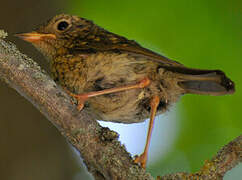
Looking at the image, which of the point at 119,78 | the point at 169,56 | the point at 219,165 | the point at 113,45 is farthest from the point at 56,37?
the point at 219,165

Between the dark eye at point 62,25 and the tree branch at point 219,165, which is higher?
the dark eye at point 62,25

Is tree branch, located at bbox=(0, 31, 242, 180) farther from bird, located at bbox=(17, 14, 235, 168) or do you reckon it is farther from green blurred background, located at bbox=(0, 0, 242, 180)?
green blurred background, located at bbox=(0, 0, 242, 180)

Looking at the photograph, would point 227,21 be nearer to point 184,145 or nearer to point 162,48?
point 162,48

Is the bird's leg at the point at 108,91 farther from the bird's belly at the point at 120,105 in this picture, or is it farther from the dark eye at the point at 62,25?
the dark eye at the point at 62,25

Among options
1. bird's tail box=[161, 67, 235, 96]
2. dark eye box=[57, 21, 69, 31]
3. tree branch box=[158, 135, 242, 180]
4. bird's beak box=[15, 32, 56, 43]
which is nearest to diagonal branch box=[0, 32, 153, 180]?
tree branch box=[158, 135, 242, 180]

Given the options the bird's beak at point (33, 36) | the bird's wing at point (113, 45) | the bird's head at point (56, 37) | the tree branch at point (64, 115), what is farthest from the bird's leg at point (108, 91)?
the bird's beak at point (33, 36)

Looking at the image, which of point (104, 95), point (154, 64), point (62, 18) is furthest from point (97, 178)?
point (62, 18)
